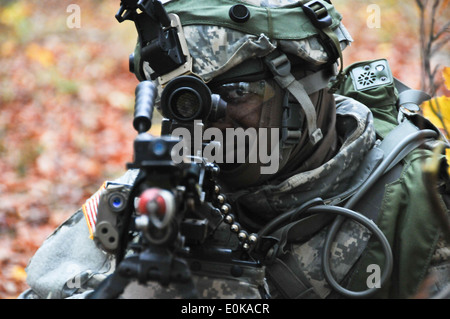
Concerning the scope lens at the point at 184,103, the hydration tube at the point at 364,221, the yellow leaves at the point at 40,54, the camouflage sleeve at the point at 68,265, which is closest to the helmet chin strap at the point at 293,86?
A: the hydration tube at the point at 364,221

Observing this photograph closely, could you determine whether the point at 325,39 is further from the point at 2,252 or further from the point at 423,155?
the point at 2,252

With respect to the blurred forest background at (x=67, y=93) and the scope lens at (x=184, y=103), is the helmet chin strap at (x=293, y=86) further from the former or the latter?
the blurred forest background at (x=67, y=93)

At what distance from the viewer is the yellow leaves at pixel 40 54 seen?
8.96 metres

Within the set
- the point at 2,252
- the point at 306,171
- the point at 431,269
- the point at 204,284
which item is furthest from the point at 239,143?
the point at 2,252

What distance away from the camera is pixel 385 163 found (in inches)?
114

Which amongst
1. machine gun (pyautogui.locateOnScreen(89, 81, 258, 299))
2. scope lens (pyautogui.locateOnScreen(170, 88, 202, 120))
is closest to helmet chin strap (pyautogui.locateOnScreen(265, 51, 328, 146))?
→ scope lens (pyautogui.locateOnScreen(170, 88, 202, 120))

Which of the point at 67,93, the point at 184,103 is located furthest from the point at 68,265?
the point at 67,93

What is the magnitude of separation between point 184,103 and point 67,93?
21.1ft

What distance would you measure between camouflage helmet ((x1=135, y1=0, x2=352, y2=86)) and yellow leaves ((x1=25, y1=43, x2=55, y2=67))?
676cm

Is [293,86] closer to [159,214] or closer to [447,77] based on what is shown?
[447,77]

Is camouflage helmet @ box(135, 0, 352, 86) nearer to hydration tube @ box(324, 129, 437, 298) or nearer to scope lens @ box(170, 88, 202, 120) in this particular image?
scope lens @ box(170, 88, 202, 120)

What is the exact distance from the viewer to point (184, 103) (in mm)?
2318

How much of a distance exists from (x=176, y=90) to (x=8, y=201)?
4.42 meters

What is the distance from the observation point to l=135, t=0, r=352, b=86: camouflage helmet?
8.86 ft
